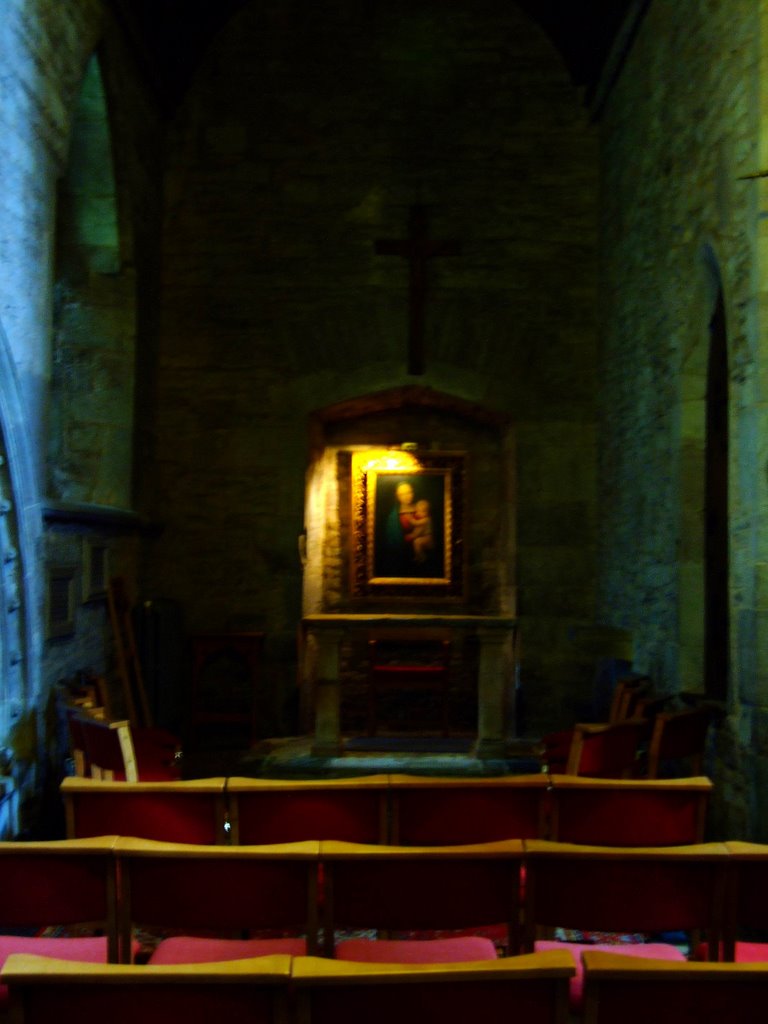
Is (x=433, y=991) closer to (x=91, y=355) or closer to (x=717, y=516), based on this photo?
(x=717, y=516)

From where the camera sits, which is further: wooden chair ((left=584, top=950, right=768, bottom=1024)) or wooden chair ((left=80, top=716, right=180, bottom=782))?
wooden chair ((left=80, top=716, right=180, bottom=782))

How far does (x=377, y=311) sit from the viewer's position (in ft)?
27.7

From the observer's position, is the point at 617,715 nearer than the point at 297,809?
No

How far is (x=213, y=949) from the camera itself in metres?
2.41

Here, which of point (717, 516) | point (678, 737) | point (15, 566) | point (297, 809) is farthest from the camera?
point (717, 516)

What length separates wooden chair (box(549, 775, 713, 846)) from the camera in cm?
300

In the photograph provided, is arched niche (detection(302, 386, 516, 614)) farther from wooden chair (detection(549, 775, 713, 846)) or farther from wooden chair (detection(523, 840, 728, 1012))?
wooden chair (detection(523, 840, 728, 1012))

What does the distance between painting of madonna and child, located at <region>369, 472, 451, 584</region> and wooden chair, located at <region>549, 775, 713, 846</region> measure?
251 inches

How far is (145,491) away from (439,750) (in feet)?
9.91

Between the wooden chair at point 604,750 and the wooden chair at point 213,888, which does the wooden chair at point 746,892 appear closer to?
the wooden chair at point 213,888

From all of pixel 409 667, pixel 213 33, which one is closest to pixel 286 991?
pixel 409 667

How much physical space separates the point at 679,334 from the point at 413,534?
388 centimetres

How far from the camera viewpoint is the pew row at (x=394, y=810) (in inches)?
114

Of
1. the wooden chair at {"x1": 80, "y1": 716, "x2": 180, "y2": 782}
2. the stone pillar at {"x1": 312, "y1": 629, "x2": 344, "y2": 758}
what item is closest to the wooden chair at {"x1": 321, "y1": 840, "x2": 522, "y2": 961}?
the wooden chair at {"x1": 80, "y1": 716, "x2": 180, "y2": 782}
